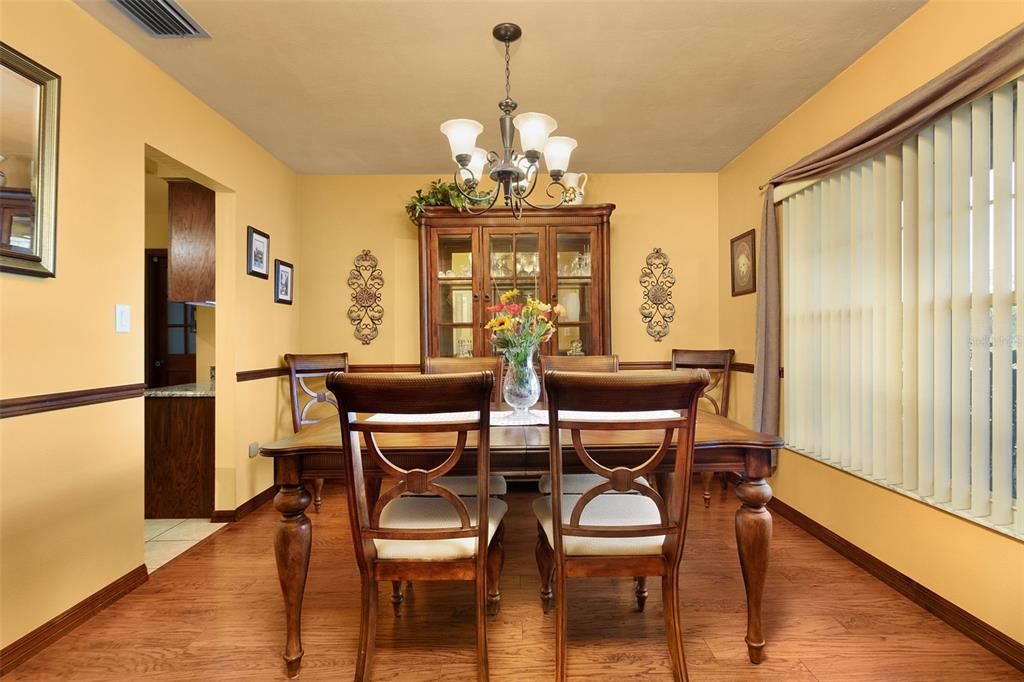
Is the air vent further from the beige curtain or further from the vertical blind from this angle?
the vertical blind

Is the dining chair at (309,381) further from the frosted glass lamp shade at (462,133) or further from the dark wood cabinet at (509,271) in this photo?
the frosted glass lamp shade at (462,133)

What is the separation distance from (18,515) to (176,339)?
3.50 m

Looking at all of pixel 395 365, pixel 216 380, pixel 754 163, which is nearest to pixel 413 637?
pixel 216 380

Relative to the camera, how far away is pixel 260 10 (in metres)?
1.85

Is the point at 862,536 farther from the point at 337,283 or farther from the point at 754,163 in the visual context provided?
the point at 337,283

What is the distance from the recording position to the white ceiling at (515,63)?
6.13ft

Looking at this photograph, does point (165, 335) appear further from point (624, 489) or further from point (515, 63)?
point (624, 489)

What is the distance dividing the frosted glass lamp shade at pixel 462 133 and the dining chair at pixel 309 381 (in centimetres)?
192

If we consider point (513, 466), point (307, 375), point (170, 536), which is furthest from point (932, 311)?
point (170, 536)

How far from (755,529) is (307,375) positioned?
2.92 metres

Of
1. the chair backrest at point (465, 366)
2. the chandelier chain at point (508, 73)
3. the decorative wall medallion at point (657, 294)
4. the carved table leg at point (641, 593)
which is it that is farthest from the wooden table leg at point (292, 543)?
the decorative wall medallion at point (657, 294)

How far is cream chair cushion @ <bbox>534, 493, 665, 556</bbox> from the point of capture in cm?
141

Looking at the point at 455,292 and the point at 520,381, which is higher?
the point at 455,292

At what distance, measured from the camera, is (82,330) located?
6.10ft
